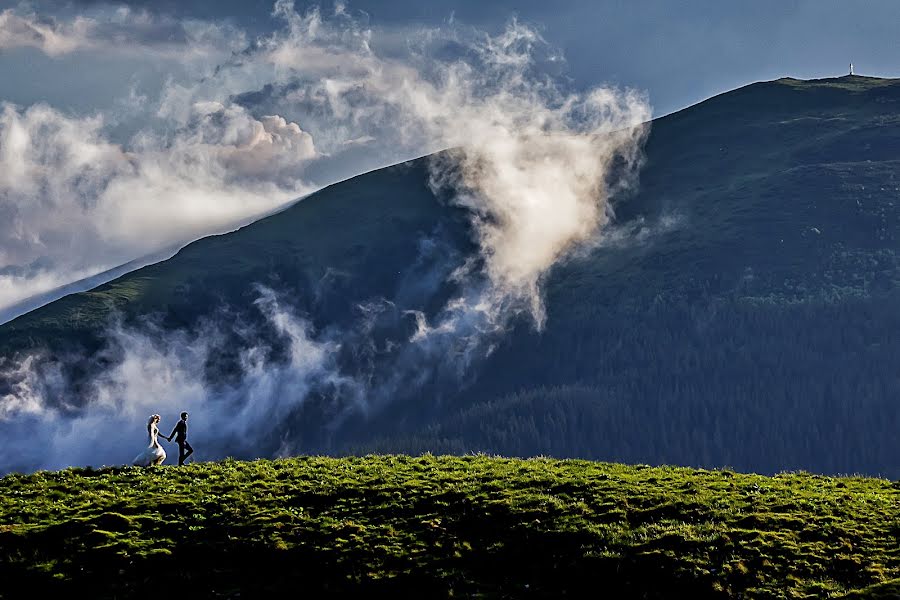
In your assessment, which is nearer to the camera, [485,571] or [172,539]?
[485,571]

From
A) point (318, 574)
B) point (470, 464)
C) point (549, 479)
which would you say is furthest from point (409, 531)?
point (470, 464)

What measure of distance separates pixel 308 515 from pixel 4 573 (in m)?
12.3

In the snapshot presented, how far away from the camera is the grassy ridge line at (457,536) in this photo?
3894 centimetres

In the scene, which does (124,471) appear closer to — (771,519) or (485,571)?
(485,571)

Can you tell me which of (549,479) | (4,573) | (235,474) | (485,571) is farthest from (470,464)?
(4,573)

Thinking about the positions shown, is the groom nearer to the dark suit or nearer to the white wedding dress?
the dark suit

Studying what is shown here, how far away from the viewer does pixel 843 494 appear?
48.5 meters

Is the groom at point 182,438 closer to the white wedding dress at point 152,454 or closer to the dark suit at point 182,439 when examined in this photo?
the dark suit at point 182,439

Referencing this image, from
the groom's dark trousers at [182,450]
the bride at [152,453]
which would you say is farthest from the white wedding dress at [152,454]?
the groom's dark trousers at [182,450]

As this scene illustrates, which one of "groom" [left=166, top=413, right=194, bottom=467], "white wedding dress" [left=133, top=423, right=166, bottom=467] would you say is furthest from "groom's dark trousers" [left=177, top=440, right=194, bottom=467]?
"white wedding dress" [left=133, top=423, right=166, bottom=467]

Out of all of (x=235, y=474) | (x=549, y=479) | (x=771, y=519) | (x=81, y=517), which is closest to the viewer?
(x=771, y=519)

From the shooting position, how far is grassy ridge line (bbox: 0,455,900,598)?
3894 centimetres

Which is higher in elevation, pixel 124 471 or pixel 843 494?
pixel 124 471

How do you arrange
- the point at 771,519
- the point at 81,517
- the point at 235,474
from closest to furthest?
1. the point at 771,519
2. the point at 81,517
3. the point at 235,474
